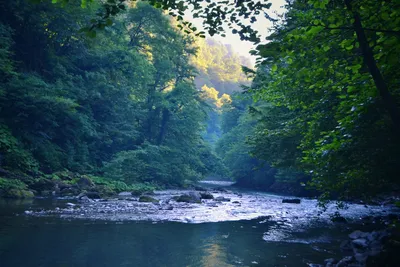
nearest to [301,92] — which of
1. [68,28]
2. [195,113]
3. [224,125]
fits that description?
[68,28]

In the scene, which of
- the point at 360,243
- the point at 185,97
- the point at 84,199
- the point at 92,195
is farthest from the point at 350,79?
the point at 185,97

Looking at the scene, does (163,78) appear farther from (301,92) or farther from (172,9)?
(172,9)

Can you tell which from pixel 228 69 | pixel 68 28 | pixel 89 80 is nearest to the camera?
pixel 68 28

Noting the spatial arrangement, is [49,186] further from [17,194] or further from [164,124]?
[164,124]

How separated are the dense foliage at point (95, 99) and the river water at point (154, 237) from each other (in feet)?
21.6

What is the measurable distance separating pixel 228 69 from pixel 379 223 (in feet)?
454

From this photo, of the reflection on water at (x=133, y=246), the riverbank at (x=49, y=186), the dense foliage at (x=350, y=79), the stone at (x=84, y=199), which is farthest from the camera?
the stone at (x=84, y=199)

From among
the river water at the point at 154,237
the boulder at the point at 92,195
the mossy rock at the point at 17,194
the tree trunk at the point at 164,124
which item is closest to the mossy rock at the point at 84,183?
the boulder at the point at 92,195

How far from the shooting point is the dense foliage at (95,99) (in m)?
17.0

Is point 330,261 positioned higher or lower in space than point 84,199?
lower

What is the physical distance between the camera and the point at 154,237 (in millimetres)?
8242

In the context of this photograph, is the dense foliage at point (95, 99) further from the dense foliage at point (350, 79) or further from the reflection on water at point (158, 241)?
the dense foliage at point (350, 79)

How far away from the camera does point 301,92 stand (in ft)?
29.6

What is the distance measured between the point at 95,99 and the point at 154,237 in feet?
62.7
